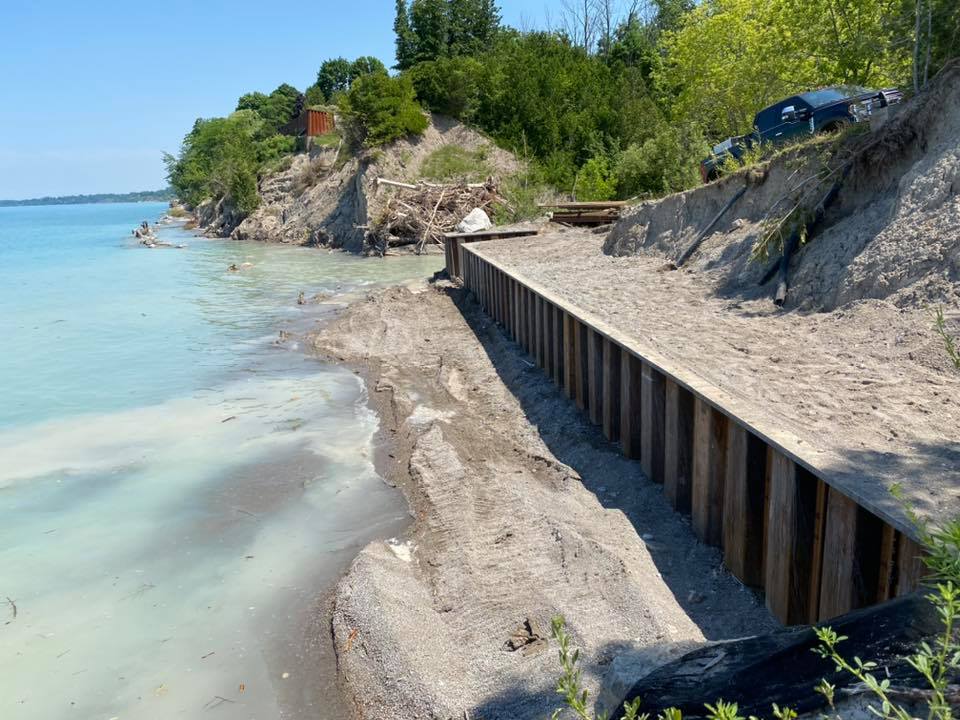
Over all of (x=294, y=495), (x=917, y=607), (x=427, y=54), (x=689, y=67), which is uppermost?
(x=427, y=54)

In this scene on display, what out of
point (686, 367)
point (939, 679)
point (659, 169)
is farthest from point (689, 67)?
point (939, 679)

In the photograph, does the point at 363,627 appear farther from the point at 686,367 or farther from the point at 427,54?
the point at 427,54

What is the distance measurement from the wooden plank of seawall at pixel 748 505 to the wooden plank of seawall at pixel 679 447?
0.90 m

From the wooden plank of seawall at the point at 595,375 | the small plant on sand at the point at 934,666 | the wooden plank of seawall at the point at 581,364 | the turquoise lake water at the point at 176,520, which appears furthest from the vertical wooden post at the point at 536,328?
the small plant on sand at the point at 934,666

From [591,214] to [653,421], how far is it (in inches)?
608

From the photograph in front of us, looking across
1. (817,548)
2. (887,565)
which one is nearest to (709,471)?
(817,548)

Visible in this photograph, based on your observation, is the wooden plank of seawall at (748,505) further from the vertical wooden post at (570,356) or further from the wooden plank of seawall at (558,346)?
the wooden plank of seawall at (558,346)

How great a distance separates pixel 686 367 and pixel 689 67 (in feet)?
80.8

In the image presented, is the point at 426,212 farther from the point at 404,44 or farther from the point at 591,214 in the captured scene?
the point at 404,44

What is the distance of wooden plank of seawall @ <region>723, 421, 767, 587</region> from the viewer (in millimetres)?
5172

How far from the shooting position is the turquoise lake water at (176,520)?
5.30m

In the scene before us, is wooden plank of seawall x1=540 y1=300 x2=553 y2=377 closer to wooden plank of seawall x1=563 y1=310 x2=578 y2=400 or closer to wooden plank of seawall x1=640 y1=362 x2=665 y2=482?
wooden plank of seawall x1=563 y1=310 x2=578 y2=400

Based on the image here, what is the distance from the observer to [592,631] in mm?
4746

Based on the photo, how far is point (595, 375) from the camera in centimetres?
853
